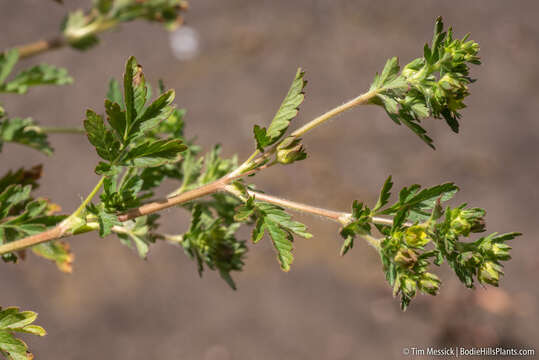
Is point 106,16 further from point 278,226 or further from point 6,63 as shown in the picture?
point 278,226

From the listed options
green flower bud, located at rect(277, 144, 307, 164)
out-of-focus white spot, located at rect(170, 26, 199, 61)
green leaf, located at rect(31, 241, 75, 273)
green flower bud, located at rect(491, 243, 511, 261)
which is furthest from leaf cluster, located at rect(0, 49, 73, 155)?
out-of-focus white spot, located at rect(170, 26, 199, 61)

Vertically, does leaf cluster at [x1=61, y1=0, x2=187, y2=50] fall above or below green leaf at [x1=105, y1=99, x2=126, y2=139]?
above

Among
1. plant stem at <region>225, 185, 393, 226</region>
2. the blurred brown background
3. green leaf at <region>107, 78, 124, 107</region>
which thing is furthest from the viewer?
the blurred brown background

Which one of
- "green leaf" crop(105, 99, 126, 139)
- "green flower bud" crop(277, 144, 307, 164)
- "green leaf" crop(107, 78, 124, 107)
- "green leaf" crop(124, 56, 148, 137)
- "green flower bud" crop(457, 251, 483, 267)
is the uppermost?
"green leaf" crop(107, 78, 124, 107)

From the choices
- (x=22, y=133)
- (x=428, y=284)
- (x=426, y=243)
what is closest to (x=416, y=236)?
(x=426, y=243)

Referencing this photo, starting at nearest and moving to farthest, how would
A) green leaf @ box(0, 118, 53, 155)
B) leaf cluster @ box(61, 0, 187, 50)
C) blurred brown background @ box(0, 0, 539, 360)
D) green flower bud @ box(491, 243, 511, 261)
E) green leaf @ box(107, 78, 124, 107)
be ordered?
green flower bud @ box(491, 243, 511, 261), green leaf @ box(0, 118, 53, 155), green leaf @ box(107, 78, 124, 107), leaf cluster @ box(61, 0, 187, 50), blurred brown background @ box(0, 0, 539, 360)

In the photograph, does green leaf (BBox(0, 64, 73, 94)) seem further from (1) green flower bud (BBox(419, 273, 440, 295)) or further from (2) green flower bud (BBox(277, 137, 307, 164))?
(1) green flower bud (BBox(419, 273, 440, 295))

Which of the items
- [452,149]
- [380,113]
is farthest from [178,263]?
[452,149]

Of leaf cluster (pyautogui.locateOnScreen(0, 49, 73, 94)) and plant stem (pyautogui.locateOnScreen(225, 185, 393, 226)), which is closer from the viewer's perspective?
plant stem (pyautogui.locateOnScreen(225, 185, 393, 226))
